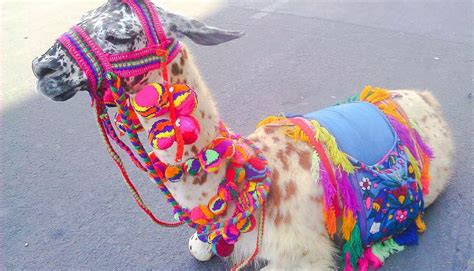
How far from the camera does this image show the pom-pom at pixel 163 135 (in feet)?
5.02

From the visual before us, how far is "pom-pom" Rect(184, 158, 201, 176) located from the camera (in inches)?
66.3

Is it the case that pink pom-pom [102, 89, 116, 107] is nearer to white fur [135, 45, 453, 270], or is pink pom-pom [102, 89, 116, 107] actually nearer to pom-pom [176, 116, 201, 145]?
pom-pom [176, 116, 201, 145]

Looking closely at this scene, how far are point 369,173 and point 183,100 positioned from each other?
1.03 metres

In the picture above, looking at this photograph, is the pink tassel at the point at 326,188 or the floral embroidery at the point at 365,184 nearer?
the pink tassel at the point at 326,188

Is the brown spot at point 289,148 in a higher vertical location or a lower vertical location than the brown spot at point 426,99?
higher

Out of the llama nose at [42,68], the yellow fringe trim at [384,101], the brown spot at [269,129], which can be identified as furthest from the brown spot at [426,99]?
the llama nose at [42,68]

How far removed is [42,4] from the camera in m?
6.16

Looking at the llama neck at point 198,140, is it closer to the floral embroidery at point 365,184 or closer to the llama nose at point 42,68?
the llama nose at point 42,68


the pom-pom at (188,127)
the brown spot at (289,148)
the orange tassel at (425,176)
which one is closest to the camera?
the pom-pom at (188,127)

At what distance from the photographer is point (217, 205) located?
1804 millimetres

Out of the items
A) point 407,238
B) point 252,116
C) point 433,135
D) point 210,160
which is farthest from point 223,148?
point 252,116

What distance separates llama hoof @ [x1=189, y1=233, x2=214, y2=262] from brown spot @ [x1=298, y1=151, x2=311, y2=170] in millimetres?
680

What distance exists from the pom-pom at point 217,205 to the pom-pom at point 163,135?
371 mm

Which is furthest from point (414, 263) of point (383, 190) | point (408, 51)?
point (408, 51)
